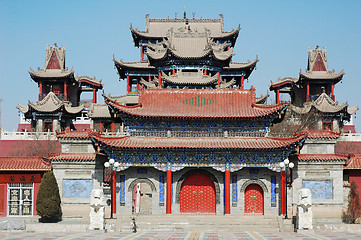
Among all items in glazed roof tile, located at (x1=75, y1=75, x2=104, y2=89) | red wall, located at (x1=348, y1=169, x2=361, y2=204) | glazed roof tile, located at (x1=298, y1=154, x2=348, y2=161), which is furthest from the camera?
glazed roof tile, located at (x1=75, y1=75, x2=104, y2=89)

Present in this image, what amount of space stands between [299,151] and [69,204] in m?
14.3

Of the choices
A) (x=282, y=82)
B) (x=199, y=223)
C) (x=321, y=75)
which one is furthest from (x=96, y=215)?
(x=282, y=82)

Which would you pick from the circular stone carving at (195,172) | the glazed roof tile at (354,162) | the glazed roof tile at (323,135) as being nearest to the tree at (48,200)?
the circular stone carving at (195,172)

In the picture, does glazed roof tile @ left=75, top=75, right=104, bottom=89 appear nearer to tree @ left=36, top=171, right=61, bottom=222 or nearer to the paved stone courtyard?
tree @ left=36, top=171, right=61, bottom=222

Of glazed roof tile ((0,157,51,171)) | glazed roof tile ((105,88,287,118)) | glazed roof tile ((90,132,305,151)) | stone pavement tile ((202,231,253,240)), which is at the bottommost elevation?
stone pavement tile ((202,231,253,240))

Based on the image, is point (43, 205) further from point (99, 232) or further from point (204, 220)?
point (204, 220)

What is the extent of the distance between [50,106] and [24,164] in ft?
62.6

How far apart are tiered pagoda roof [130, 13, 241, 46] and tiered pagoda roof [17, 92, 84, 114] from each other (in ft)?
31.3

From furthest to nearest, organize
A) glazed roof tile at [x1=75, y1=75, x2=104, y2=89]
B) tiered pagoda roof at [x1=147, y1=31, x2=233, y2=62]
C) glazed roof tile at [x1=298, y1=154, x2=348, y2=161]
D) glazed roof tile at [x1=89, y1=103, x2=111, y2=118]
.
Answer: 1. glazed roof tile at [x1=75, y1=75, x2=104, y2=89]
2. glazed roof tile at [x1=89, y1=103, x2=111, y2=118]
3. tiered pagoda roof at [x1=147, y1=31, x2=233, y2=62]
4. glazed roof tile at [x1=298, y1=154, x2=348, y2=161]

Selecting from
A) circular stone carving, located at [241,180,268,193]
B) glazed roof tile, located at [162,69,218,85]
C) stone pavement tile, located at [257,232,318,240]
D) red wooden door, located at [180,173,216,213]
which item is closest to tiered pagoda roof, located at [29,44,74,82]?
glazed roof tile, located at [162,69,218,85]

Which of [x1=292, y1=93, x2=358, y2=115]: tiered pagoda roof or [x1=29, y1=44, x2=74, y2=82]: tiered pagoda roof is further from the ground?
[x1=29, y1=44, x2=74, y2=82]: tiered pagoda roof

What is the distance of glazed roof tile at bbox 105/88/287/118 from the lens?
31.2 meters

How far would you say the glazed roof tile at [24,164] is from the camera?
1291 inches

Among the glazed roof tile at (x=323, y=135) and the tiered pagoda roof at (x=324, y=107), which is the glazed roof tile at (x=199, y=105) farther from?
the tiered pagoda roof at (x=324, y=107)
